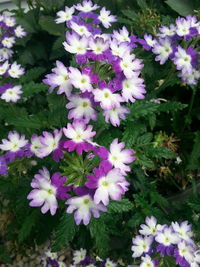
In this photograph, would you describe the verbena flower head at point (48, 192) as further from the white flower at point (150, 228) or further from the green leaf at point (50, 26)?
the green leaf at point (50, 26)

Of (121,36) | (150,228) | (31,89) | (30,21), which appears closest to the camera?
(150,228)

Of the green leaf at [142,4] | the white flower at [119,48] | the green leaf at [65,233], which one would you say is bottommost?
the green leaf at [65,233]

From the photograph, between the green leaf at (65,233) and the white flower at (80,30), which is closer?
the green leaf at (65,233)

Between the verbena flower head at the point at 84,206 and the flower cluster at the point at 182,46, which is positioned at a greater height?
the flower cluster at the point at 182,46

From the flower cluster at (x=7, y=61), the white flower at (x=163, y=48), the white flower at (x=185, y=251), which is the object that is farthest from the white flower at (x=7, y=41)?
the white flower at (x=185, y=251)

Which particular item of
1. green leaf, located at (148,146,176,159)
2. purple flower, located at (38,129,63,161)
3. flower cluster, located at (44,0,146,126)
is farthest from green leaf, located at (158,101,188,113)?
purple flower, located at (38,129,63,161)

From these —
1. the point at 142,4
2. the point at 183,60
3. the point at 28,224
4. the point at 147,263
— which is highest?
the point at 183,60

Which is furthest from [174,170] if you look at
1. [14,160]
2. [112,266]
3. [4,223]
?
[4,223]

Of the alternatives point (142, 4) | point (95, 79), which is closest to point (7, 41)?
point (142, 4)

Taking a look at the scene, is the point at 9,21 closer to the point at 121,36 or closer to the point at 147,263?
the point at 121,36

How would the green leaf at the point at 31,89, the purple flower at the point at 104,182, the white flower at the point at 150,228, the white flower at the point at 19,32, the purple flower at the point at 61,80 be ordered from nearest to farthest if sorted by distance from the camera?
the purple flower at the point at 104,182, the purple flower at the point at 61,80, the white flower at the point at 150,228, the green leaf at the point at 31,89, the white flower at the point at 19,32
